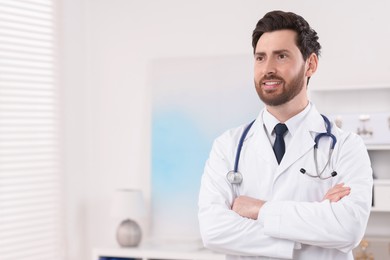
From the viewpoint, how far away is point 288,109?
2.24 m

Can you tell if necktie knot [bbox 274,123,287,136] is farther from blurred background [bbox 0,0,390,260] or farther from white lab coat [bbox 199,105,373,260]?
blurred background [bbox 0,0,390,260]

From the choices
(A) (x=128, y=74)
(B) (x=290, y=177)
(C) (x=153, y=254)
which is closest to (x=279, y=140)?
(B) (x=290, y=177)

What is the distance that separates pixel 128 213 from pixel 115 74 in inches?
39.3

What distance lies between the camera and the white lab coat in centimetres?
218

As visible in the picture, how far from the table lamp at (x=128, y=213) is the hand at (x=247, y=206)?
6.93 ft

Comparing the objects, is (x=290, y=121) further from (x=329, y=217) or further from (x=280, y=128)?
(x=329, y=217)

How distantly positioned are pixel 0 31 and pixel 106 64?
851mm

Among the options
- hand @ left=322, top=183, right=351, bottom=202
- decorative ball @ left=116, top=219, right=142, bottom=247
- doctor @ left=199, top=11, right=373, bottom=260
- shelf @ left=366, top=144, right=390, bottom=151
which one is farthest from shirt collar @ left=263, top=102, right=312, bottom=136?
decorative ball @ left=116, top=219, right=142, bottom=247

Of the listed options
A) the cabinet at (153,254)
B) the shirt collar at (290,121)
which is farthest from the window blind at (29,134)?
the shirt collar at (290,121)

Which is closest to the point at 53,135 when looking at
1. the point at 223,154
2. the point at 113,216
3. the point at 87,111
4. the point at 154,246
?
the point at 87,111

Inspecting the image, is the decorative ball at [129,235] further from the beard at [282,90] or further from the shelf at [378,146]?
the beard at [282,90]

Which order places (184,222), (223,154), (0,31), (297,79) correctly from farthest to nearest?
(184,222), (0,31), (223,154), (297,79)

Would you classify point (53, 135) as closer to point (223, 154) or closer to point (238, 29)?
point (238, 29)

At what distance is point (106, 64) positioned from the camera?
190 inches
